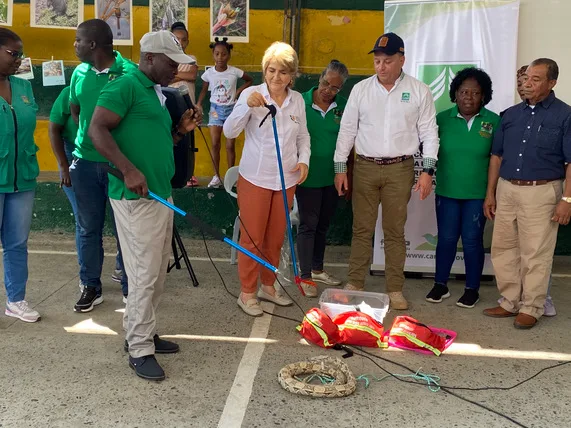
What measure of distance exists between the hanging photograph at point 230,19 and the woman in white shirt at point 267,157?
2.89 m

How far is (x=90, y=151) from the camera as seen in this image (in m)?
4.11

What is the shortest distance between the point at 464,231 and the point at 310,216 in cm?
121

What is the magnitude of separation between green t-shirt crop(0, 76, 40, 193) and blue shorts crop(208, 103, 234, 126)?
2.63 metres

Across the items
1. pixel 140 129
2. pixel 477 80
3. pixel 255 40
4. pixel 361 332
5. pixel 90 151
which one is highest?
pixel 255 40

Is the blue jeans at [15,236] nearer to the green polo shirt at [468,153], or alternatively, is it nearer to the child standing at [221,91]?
the child standing at [221,91]

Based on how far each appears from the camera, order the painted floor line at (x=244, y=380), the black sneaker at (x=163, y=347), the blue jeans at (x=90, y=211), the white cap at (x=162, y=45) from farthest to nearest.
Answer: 1. the blue jeans at (x=90, y=211)
2. the black sneaker at (x=163, y=347)
3. the white cap at (x=162, y=45)
4. the painted floor line at (x=244, y=380)

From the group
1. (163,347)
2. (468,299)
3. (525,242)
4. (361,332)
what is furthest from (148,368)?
(525,242)

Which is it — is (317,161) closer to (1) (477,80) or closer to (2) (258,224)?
(2) (258,224)

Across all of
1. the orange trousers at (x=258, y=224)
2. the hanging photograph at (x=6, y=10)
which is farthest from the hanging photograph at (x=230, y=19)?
the orange trousers at (x=258, y=224)

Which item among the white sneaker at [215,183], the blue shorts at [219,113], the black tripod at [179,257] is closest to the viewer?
the black tripod at [179,257]

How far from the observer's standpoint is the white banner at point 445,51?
5.23 m

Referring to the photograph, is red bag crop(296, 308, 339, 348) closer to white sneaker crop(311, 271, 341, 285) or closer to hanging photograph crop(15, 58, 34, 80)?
white sneaker crop(311, 271, 341, 285)

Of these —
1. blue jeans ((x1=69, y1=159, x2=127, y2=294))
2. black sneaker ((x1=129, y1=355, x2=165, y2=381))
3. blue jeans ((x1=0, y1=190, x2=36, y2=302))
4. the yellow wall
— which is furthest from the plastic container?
the yellow wall

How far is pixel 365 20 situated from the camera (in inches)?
278
